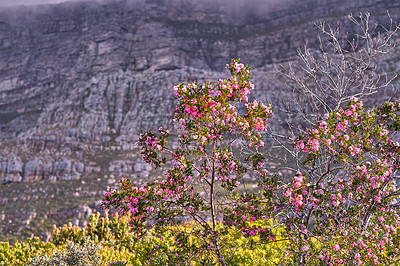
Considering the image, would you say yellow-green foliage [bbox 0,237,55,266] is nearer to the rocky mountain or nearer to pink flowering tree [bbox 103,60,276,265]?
pink flowering tree [bbox 103,60,276,265]

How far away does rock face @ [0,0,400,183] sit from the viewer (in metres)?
62.0

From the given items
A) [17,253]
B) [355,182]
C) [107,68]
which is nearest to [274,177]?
[355,182]

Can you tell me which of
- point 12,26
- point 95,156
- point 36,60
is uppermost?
point 12,26

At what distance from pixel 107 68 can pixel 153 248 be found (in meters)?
109

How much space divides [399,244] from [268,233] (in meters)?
2.25

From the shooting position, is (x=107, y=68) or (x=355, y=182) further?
(x=107, y=68)

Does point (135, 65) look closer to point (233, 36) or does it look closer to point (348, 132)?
point (233, 36)

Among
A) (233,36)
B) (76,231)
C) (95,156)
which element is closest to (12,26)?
(233,36)

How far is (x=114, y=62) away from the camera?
346 feet

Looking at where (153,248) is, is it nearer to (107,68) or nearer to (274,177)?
(274,177)

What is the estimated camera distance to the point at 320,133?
12.0ft

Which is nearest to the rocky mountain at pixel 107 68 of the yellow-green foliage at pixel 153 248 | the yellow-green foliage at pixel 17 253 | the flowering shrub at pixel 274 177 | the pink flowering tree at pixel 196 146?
the yellow-green foliage at pixel 153 248

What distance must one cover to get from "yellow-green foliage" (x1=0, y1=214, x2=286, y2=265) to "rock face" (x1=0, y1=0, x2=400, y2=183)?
1489 inches

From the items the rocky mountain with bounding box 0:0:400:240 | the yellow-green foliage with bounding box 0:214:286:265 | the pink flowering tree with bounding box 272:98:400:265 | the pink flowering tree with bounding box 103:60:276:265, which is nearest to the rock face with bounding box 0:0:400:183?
the rocky mountain with bounding box 0:0:400:240
